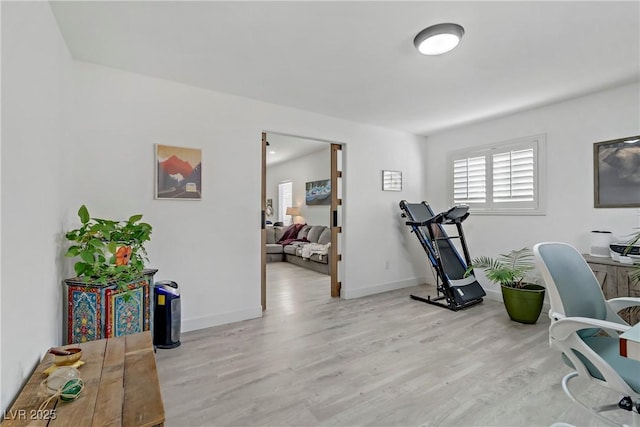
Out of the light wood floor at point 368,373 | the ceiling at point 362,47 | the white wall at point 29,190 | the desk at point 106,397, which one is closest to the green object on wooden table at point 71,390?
the desk at point 106,397

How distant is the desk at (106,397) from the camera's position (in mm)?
1008

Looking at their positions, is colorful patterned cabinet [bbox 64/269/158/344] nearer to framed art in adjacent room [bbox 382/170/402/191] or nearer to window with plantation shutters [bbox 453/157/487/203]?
framed art in adjacent room [bbox 382/170/402/191]

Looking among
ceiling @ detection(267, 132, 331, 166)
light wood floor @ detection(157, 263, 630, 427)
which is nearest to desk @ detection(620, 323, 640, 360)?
light wood floor @ detection(157, 263, 630, 427)

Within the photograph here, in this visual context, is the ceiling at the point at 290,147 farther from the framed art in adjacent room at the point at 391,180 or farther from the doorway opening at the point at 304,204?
the framed art in adjacent room at the point at 391,180

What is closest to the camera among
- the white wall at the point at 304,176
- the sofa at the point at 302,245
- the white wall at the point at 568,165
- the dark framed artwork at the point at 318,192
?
the white wall at the point at 568,165

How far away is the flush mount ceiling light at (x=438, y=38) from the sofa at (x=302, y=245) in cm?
406

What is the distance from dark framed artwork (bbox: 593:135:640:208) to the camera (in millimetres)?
2980

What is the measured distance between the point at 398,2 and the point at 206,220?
2542 mm

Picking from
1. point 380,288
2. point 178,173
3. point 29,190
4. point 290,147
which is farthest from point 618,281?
point 290,147

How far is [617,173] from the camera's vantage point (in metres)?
3.09

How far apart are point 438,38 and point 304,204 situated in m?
6.00

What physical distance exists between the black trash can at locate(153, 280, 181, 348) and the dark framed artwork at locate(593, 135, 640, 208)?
4501 millimetres

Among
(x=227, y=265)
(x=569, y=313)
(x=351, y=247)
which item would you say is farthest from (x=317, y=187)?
(x=569, y=313)

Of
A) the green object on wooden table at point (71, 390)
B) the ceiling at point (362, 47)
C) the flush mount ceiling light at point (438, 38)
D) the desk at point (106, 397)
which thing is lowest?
the desk at point (106, 397)
